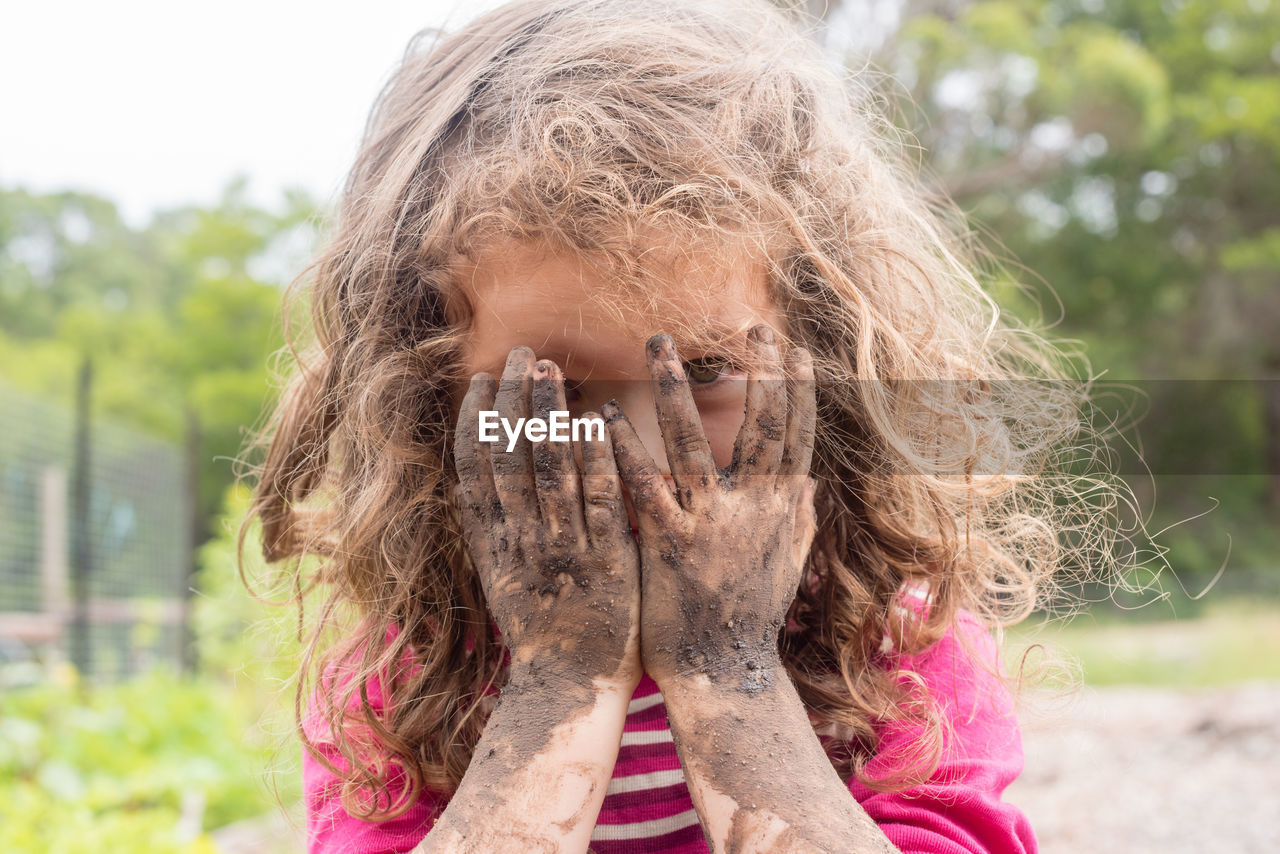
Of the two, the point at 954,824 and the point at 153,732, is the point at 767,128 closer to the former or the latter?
the point at 954,824

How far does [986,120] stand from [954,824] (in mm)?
11191

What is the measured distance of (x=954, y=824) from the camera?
1.43m

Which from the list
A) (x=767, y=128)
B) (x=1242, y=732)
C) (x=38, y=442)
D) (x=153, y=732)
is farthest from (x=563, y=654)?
(x=38, y=442)

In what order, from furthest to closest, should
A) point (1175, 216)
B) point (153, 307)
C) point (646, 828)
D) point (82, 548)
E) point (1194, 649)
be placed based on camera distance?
point (153, 307) < point (1175, 216) < point (1194, 649) < point (82, 548) < point (646, 828)

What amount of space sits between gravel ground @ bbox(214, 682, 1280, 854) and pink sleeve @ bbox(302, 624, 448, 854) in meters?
2.60

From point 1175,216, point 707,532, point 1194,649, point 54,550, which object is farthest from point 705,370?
point 1175,216

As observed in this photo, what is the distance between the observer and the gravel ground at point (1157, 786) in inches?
187

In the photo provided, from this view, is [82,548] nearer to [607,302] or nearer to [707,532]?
[607,302]

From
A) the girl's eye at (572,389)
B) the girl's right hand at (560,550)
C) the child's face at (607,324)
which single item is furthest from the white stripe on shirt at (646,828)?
the girl's eye at (572,389)

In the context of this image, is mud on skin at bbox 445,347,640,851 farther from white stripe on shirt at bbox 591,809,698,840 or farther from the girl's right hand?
white stripe on shirt at bbox 591,809,698,840

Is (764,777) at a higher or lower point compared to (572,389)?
lower

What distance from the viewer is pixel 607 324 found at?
1.39m

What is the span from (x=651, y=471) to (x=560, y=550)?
16 cm

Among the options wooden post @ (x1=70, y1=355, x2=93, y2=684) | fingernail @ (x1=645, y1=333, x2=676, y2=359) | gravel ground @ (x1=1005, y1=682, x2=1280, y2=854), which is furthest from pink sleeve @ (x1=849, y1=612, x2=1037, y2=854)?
wooden post @ (x1=70, y1=355, x2=93, y2=684)
